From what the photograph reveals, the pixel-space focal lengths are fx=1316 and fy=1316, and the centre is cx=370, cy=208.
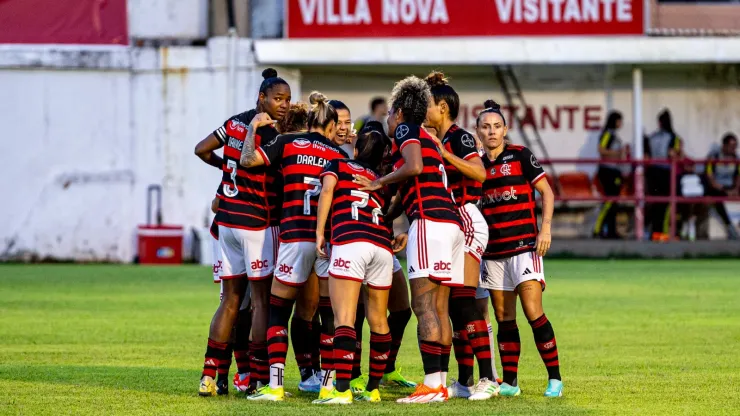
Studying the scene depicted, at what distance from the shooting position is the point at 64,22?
23719mm

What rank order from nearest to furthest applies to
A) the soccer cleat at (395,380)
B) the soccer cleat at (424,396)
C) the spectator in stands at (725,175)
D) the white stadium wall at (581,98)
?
the soccer cleat at (424,396), the soccer cleat at (395,380), the spectator in stands at (725,175), the white stadium wall at (581,98)

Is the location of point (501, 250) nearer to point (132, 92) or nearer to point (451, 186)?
point (451, 186)

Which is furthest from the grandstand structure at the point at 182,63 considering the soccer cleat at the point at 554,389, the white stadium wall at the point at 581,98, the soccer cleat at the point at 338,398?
the soccer cleat at the point at 338,398

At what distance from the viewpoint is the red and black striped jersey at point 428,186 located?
837cm

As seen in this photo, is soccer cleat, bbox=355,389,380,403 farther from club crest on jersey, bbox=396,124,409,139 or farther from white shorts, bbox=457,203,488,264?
club crest on jersey, bbox=396,124,409,139

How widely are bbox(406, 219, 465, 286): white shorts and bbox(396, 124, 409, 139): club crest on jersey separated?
1.80 ft

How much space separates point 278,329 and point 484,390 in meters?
1.39

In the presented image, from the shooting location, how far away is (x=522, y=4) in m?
23.5

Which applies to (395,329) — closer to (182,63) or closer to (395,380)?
(395,380)

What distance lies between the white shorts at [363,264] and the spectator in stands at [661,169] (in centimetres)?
1589

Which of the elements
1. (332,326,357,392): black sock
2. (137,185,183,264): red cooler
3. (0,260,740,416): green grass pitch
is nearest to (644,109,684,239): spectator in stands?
(0,260,740,416): green grass pitch

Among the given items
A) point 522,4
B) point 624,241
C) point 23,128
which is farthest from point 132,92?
point 624,241

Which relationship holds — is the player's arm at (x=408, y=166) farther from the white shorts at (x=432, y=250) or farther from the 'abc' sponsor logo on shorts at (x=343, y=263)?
the 'abc' sponsor logo on shorts at (x=343, y=263)

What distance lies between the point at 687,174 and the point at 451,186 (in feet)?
51.7
